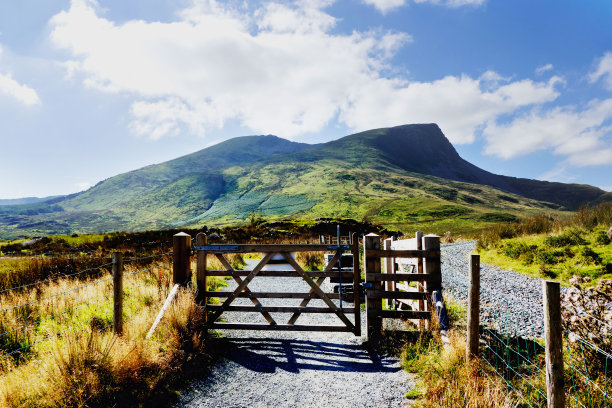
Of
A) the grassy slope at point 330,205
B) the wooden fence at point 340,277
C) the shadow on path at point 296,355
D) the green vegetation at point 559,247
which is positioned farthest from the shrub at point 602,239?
the grassy slope at point 330,205

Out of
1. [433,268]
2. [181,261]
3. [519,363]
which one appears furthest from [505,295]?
[181,261]

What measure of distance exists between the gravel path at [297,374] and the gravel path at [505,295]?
256 cm

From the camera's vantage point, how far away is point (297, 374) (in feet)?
17.4

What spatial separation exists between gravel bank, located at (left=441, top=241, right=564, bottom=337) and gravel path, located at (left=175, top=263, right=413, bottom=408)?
2.58 meters

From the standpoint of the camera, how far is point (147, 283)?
9.85 meters

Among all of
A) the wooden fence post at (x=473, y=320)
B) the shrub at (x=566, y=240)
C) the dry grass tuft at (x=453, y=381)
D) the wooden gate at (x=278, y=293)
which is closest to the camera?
the dry grass tuft at (x=453, y=381)

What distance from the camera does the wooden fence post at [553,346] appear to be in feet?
9.03

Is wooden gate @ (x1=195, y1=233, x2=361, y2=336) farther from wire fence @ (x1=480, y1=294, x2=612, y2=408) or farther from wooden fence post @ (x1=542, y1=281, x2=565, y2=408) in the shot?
wooden fence post @ (x1=542, y1=281, x2=565, y2=408)

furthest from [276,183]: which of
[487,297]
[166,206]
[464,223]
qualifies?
[487,297]

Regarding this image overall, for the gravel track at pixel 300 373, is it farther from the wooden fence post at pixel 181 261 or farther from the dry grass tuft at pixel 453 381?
the wooden fence post at pixel 181 261

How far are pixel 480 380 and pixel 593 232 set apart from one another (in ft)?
55.5

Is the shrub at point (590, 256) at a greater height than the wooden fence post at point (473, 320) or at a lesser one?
lesser

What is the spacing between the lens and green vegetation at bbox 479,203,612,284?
489 inches

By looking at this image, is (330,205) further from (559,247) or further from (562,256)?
(562,256)
